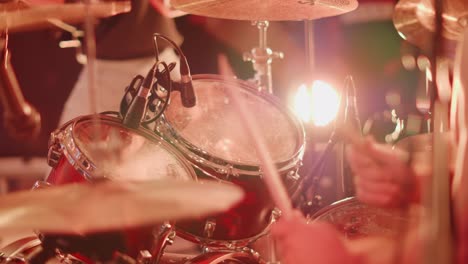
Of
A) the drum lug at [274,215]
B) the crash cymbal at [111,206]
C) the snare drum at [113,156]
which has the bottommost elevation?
the drum lug at [274,215]

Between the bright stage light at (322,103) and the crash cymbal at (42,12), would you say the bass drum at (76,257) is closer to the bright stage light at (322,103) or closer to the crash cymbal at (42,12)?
the crash cymbal at (42,12)

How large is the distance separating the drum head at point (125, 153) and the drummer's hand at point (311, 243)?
30.8 inches

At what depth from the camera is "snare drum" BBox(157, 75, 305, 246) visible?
201 centimetres

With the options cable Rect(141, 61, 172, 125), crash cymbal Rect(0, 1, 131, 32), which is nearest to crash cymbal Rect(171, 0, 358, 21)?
cable Rect(141, 61, 172, 125)

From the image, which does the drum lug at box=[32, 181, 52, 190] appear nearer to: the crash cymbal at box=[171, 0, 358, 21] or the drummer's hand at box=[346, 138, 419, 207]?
the crash cymbal at box=[171, 0, 358, 21]

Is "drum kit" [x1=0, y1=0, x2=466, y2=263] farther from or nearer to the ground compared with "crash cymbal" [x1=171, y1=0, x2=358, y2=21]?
nearer to the ground

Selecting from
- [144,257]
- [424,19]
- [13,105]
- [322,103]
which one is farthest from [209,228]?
[322,103]

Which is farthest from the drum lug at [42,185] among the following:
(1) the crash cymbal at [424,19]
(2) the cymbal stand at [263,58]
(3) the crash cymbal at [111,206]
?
(1) the crash cymbal at [424,19]

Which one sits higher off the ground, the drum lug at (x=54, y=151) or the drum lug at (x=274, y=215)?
the drum lug at (x=54, y=151)

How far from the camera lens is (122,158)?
1.88 metres

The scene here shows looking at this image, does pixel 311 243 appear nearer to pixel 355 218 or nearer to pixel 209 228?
pixel 209 228

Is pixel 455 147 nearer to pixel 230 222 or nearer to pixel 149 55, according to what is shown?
pixel 230 222

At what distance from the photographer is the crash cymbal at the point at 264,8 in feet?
7.63

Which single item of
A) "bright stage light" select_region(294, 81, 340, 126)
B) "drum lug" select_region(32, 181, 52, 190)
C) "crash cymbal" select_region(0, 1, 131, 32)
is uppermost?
"crash cymbal" select_region(0, 1, 131, 32)
